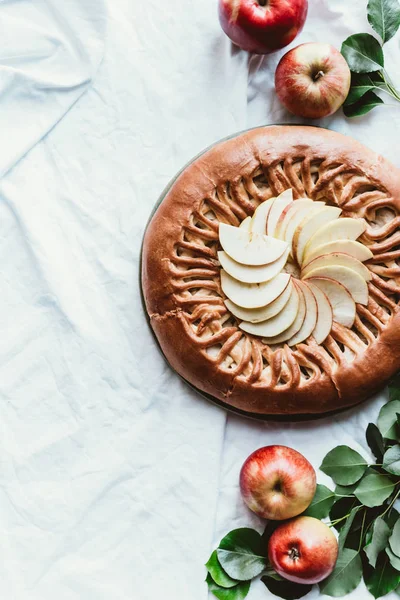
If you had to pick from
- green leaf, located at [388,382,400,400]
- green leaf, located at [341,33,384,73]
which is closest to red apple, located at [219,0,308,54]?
green leaf, located at [341,33,384,73]

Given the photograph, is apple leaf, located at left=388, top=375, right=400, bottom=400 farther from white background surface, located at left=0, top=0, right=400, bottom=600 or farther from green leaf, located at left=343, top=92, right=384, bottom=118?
green leaf, located at left=343, top=92, right=384, bottom=118

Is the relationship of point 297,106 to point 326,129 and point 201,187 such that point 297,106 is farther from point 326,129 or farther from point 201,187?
point 201,187

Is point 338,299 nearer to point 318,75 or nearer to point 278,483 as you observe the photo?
point 278,483

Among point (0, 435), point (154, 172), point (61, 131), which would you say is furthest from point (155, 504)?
point (61, 131)

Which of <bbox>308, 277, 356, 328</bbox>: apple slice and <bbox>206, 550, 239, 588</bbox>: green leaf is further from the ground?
<bbox>308, 277, 356, 328</bbox>: apple slice

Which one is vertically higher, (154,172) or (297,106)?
(297,106)

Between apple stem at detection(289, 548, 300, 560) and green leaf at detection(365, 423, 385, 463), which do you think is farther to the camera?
green leaf at detection(365, 423, 385, 463)
